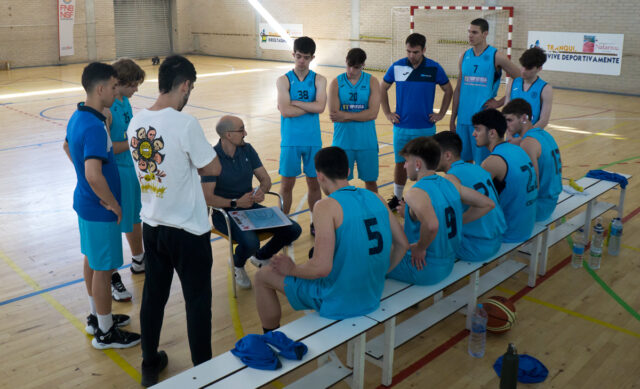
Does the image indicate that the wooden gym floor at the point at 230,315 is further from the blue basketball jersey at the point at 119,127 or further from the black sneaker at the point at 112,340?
the blue basketball jersey at the point at 119,127

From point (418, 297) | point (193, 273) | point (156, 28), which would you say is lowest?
point (418, 297)

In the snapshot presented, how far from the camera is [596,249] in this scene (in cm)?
548

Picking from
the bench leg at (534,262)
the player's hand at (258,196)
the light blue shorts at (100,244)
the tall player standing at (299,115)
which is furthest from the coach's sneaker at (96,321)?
the bench leg at (534,262)

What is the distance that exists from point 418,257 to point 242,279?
186 centimetres

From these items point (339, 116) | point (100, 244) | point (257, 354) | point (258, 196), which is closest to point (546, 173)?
point (339, 116)

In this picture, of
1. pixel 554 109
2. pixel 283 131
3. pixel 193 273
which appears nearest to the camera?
pixel 193 273

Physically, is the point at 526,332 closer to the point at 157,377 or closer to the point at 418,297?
the point at 418,297

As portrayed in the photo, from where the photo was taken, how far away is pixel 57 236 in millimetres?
6410

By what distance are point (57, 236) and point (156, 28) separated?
21015 mm

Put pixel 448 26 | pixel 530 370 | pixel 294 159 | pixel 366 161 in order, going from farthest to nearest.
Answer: pixel 448 26, pixel 366 161, pixel 294 159, pixel 530 370

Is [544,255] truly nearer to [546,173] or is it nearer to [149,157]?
[546,173]

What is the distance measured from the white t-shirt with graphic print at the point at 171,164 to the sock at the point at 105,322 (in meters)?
1.17

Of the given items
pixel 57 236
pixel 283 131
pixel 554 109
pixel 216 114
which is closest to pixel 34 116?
pixel 216 114

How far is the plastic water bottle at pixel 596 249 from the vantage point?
5.47 meters
